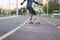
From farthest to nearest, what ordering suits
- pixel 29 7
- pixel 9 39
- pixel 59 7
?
pixel 59 7 → pixel 29 7 → pixel 9 39

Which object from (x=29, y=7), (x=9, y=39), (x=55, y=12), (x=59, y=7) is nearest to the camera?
(x=9, y=39)

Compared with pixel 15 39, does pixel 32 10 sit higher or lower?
higher

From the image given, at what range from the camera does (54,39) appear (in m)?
11.3

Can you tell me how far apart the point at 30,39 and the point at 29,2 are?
5734 mm

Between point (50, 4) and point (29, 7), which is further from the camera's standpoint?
point (50, 4)

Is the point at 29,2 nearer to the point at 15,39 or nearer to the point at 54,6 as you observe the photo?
the point at 15,39

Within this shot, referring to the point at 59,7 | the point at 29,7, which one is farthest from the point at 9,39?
the point at 59,7

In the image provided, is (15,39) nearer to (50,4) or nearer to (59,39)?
(59,39)

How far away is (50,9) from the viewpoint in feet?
393

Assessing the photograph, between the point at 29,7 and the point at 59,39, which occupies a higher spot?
A: the point at 29,7

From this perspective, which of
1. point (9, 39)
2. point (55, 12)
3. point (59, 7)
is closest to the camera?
point (9, 39)

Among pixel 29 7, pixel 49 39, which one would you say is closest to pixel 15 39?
pixel 49 39

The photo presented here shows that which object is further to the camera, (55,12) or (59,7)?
(55,12)

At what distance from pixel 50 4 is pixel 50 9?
3058mm
